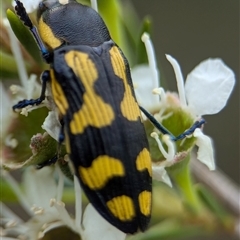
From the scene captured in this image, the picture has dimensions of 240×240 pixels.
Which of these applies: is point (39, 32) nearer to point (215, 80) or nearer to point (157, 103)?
point (157, 103)

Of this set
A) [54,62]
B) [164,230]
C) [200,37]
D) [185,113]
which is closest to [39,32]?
[54,62]

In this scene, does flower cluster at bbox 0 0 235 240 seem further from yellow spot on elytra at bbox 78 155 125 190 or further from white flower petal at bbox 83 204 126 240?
yellow spot on elytra at bbox 78 155 125 190

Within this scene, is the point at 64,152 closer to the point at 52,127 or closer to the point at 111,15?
the point at 52,127

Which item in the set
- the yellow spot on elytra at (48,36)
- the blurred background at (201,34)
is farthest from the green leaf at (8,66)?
the blurred background at (201,34)

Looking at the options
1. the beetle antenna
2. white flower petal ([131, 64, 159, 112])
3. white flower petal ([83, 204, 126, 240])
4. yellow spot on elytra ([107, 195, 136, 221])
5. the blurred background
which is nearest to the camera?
yellow spot on elytra ([107, 195, 136, 221])

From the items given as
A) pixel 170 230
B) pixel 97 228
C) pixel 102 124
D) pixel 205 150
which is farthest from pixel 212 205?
pixel 102 124

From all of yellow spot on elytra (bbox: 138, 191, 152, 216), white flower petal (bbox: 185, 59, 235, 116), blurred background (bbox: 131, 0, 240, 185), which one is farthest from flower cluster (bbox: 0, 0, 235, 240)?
blurred background (bbox: 131, 0, 240, 185)

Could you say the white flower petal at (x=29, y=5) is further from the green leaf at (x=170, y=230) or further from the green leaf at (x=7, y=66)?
the green leaf at (x=170, y=230)
